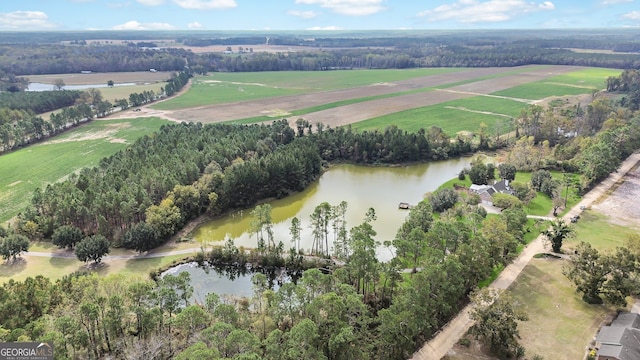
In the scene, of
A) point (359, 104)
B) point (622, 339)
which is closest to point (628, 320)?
point (622, 339)

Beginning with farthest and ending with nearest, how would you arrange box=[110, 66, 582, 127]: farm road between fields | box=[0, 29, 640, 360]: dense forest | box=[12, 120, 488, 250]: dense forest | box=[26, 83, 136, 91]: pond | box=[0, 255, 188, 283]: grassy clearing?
box=[26, 83, 136, 91]: pond < box=[110, 66, 582, 127]: farm road between fields < box=[12, 120, 488, 250]: dense forest < box=[0, 255, 188, 283]: grassy clearing < box=[0, 29, 640, 360]: dense forest

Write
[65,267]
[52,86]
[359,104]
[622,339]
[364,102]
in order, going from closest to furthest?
1. [622,339]
2. [65,267]
3. [359,104]
4. [364,102]
5. [52,86]

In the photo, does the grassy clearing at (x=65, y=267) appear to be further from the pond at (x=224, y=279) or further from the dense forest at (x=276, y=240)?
the pond at (x=224, y=279)

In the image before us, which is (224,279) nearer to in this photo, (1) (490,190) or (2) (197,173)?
(2) (197,173)

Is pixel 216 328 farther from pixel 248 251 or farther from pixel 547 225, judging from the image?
pixel 547 225

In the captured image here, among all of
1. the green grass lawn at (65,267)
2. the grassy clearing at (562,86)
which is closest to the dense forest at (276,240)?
the green grass lawn at (65,267)

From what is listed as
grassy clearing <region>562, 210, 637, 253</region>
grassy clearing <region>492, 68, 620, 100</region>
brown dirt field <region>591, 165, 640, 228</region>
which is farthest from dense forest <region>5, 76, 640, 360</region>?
grassy clearing <region>492, 68, 620, 100</region>

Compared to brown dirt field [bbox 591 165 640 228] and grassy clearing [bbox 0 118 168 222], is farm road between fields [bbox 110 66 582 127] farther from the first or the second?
brown dirt field [bbox 591 165 640 228]
